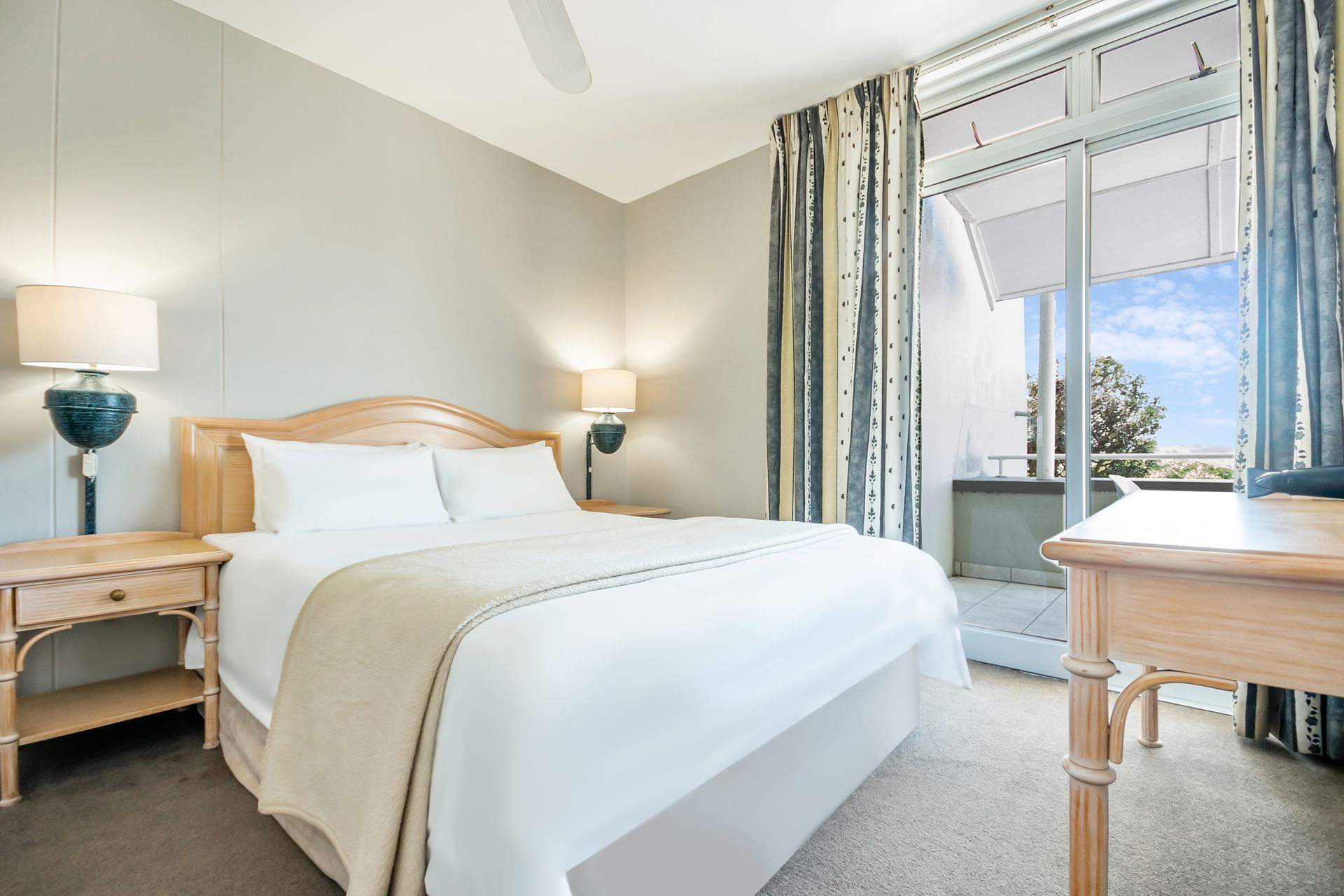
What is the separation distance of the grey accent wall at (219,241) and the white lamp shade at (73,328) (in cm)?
26

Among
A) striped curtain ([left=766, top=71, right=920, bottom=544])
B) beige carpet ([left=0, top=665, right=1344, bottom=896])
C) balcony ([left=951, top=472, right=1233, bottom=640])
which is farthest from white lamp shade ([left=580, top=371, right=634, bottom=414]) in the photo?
beige carpet ([left=0, top=665, right=1344, bottom=896])

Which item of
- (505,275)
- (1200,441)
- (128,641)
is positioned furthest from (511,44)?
(1200,441)

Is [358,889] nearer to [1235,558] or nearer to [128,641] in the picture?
[1235,558]

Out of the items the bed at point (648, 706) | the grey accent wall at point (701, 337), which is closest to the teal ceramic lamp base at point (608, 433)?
the grey accent wall at point (701, 337)

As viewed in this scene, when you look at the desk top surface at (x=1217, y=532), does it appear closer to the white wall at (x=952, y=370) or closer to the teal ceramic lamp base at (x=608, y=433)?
the white wall at (x=952, y=370)

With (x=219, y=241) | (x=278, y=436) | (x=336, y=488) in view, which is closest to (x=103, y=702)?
(x=336, y=488)

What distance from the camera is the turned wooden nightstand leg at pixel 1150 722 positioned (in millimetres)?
1982

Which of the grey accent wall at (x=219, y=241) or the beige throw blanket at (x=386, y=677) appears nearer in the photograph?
the beige throw blanket at (x=386, y=677)

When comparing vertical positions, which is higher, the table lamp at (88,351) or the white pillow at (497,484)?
the table lamp at (88,351)

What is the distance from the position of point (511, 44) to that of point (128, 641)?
9.25 feet

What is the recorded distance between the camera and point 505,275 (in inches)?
141

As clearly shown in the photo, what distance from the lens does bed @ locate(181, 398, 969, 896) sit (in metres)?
0.90

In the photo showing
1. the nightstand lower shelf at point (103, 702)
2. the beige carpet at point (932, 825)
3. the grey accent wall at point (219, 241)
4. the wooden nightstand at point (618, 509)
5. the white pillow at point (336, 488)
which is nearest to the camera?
the beige carpet at point (932, 825)

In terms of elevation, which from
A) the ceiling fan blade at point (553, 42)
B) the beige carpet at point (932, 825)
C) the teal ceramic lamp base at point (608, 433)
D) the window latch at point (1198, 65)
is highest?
the window latch at point (1198, 65)
